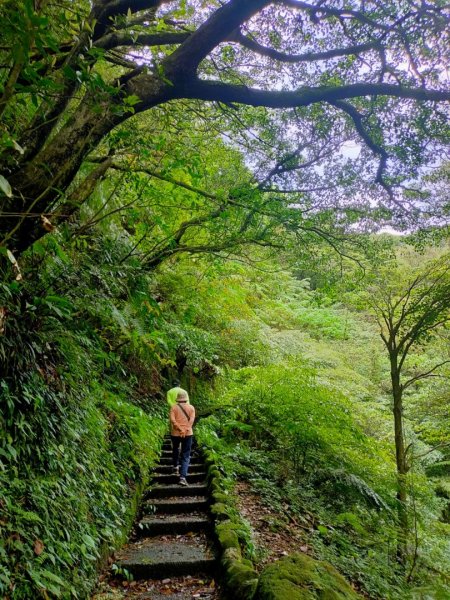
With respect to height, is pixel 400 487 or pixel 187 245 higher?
pixel 187 245

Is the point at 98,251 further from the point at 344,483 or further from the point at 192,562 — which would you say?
the point at 344,483

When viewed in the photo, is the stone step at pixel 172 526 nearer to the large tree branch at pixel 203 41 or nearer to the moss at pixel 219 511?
the moss at pixel 219 511

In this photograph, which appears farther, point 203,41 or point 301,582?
point 203,41

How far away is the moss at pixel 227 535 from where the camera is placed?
4043mm

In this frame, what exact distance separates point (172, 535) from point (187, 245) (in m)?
4.33

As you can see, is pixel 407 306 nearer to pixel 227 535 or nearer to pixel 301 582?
pixel 227 535

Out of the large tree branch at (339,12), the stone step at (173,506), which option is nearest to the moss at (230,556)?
the stone step at (173,506)

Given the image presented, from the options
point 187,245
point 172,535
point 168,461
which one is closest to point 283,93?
point 187,245

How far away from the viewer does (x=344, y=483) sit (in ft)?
19.3

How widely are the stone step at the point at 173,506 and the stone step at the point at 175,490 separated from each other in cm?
14

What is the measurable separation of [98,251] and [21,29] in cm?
315

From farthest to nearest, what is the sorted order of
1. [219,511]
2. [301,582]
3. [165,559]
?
1. [219,511]
2. [165,559]
3. [301,582]

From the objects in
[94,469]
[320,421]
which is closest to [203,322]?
[320,421]

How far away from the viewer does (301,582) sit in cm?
276
